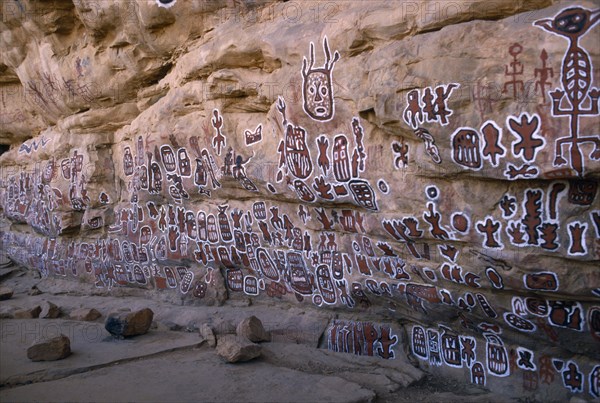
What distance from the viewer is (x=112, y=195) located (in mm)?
9211

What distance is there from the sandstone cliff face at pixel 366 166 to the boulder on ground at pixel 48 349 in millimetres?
2314

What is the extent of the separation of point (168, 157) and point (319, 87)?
3152 mm

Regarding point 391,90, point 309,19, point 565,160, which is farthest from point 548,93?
point 309,19

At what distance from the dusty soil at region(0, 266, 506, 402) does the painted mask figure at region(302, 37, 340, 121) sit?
237cm

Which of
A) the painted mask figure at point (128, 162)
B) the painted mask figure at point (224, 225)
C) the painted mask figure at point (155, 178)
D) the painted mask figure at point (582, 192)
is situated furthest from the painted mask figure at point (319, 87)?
the painted mask figure at point (128, 162)

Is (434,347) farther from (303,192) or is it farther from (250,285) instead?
(250,285)

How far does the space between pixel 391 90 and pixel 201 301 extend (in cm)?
421

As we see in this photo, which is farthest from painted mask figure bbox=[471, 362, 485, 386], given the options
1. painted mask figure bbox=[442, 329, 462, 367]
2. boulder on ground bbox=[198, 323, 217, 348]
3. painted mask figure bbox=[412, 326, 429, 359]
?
boulder on ground bbox=[198, 323, 217, 348]

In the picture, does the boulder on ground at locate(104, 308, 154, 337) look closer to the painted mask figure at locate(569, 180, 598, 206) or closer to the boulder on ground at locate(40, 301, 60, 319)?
the boulder on ground at locate(40, 301, 60, 319)

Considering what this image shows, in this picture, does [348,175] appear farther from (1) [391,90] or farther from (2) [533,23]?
(2) [533,23]

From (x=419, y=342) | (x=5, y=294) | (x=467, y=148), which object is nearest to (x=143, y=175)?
(x=5, y=294)

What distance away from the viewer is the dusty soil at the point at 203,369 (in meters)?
4.39

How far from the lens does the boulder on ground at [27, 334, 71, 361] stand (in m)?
5.07

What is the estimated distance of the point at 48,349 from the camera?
510 centimetres
